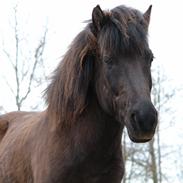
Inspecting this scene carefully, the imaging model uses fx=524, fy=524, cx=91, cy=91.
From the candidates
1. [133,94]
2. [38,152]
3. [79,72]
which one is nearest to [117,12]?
[79,72]

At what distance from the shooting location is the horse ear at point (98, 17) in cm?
541

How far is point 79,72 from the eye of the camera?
217 inches

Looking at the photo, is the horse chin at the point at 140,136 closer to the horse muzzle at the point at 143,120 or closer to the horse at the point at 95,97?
the horse muzzle at the point at 143,120

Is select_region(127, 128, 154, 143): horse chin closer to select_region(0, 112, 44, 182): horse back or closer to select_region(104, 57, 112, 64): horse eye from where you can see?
select_region(104, 57, 112, 64): horse eye

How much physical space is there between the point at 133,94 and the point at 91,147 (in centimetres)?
97

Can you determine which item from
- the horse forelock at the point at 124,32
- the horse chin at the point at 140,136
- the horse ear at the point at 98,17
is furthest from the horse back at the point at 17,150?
the horse chin at the point at 140,136

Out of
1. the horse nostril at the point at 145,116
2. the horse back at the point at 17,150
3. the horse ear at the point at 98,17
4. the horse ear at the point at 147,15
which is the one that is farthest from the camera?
the horse back at the point at 17,150

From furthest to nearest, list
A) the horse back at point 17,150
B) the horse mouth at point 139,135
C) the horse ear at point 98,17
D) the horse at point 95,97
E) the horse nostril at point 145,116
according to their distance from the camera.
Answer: the horse back at point 17,150
the horse ear at point 98,17
the horse at point 95,97
the horse mouth at point 139,135
the horse nostril at point 145,116

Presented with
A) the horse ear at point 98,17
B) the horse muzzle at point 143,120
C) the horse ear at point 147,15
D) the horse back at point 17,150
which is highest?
the horse ear at point 98,17

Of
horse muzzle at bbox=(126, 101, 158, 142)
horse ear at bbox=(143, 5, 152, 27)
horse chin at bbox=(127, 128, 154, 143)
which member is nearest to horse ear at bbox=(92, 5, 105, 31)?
horse ear at bbox=(143, 5, 152, 27)

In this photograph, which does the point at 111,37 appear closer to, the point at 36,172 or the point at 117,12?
the point at 117,12

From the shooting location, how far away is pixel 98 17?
544cm

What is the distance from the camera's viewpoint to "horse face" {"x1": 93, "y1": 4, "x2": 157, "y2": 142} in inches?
182

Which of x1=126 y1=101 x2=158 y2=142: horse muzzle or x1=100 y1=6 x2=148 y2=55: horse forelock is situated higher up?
x1=100 y1=6 x2=148 y2=55: horse forelock
